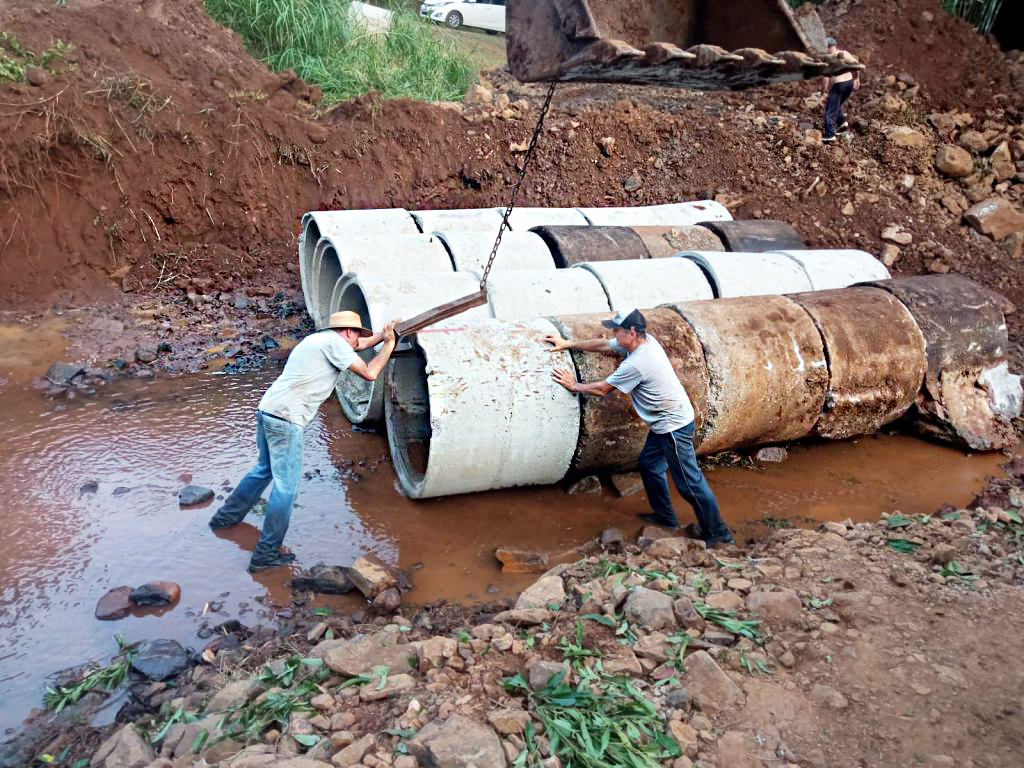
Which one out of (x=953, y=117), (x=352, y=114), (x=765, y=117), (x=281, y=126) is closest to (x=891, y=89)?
(x=953, y=117)

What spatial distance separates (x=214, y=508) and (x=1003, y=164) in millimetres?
11533

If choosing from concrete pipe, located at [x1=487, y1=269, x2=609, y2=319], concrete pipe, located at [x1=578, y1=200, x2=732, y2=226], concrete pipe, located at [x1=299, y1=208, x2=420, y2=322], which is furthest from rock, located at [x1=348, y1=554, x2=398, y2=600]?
concrete pipe, located at [x1=578, y1=200, x2=732, y2=226]

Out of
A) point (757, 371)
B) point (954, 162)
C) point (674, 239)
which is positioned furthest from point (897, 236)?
point (757, 371)

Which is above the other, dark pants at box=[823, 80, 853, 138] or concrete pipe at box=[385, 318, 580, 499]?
dark pants at box=[823, 80, 853, 138]

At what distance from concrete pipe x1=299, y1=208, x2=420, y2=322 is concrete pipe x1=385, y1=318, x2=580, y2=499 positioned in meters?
2.86

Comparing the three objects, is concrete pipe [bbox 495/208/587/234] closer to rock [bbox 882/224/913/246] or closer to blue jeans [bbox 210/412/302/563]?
blue jeans [bbox 210/412/302/563]

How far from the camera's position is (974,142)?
1130 centimetres

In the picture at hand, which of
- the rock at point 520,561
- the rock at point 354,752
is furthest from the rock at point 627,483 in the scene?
the rock at point 354,752

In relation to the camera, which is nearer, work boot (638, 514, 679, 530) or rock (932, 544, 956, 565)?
rock (932, 544, 956, 565)

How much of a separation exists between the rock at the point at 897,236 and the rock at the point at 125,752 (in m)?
10.3

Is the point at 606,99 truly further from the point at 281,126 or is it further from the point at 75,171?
the point at 75,171

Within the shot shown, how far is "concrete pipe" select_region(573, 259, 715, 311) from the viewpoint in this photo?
6945 mm

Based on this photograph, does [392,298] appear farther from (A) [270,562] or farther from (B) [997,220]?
(B) [997,220]

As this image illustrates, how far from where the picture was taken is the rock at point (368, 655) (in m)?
3.60
